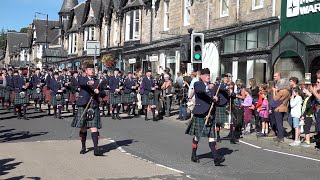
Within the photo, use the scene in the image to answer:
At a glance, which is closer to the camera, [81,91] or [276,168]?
[276,168]

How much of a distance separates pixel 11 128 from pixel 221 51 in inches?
432

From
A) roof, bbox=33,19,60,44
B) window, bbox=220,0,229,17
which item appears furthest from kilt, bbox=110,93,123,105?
roof, bbox=33,19,60,44

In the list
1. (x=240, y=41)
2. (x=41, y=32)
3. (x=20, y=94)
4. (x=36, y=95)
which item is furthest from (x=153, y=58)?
(x=41, y=32)

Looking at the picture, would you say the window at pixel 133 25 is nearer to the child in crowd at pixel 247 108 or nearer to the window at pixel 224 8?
the window at pixel 224 8

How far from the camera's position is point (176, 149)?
10516mm

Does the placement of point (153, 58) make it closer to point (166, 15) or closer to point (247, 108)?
point (166, 15)

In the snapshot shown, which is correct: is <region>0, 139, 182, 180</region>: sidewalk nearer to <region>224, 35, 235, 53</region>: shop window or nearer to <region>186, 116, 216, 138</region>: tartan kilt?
<region>186, 116, 216, 138</region>: tartan kilt

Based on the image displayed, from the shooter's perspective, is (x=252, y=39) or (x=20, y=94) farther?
(x=252, y=39)

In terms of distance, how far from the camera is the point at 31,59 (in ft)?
247

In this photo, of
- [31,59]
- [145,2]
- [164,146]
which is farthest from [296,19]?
[31,59]

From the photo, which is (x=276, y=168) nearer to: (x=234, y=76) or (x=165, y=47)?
(x=234, y=76)

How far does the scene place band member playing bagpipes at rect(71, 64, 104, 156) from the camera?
9.44 metres

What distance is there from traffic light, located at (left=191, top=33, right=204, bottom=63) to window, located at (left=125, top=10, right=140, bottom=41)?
61.6 feet

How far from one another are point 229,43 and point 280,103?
8.96 meters
